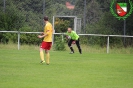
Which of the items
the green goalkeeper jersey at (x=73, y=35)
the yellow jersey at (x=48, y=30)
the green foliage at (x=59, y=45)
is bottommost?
the green foliage at (x=59, y=45)

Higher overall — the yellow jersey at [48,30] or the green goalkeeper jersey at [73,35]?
the yellow jersey at [48,30]

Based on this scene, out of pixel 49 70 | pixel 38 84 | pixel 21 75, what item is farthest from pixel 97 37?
pixel 38 84

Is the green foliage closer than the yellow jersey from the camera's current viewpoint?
No

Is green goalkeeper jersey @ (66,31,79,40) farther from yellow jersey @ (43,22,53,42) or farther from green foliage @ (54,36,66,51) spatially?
yellow jersey @ (43,22,53,42)

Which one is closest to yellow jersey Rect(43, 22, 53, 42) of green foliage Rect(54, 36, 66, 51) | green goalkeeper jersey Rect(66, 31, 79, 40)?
green goalkeeper jersey Rect(66, 31, 79, 40)

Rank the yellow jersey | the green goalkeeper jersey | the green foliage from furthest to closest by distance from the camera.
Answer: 1. the green foliage
2. the green goalkeeper jersey
3. the yellow jersey

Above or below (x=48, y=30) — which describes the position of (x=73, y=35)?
below

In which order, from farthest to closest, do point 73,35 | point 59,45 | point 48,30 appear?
point 59,45, point 73,35, point 48,30

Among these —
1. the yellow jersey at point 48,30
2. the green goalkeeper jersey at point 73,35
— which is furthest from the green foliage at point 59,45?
the yellow jersey at point 48,30

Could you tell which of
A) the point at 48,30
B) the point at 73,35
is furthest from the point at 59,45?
the point at 48,30

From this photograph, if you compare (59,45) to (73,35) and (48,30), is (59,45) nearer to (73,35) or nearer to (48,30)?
(73,35)

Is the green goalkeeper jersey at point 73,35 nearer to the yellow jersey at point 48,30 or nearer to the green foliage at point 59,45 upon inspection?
the green foliage at point 59,45

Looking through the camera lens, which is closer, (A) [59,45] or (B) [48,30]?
(B) [48,30]

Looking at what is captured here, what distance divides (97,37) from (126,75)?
61.6 feet
